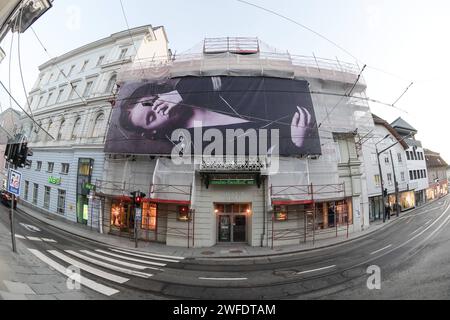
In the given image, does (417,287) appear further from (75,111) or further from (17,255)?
(75,111)

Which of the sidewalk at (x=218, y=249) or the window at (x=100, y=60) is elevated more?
the window at (x=100, y=60)

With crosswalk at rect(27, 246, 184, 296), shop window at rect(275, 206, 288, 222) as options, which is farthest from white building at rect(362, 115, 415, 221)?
crosswalk at rect(27, 246, 184, 296)

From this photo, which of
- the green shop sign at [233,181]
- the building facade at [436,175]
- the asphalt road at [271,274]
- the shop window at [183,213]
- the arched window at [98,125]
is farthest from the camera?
the building facade at [436,175]

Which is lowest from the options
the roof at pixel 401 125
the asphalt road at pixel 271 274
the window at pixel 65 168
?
the asphalt road at pixel 271 274

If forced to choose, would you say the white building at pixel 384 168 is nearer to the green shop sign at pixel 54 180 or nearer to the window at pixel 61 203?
the window at pixel 61 203

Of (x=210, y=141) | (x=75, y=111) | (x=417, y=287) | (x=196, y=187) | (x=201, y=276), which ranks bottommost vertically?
(x=201, y=276)

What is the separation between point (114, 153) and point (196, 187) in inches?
261

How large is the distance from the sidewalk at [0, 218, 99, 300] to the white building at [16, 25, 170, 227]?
934 cm

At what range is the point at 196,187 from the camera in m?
11.8

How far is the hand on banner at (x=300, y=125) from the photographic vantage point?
12062mm

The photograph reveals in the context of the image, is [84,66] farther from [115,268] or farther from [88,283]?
[88,283]

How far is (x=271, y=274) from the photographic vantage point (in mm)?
6977

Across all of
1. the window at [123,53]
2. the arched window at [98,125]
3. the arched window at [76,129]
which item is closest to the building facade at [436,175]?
the arched window at [98,125]
